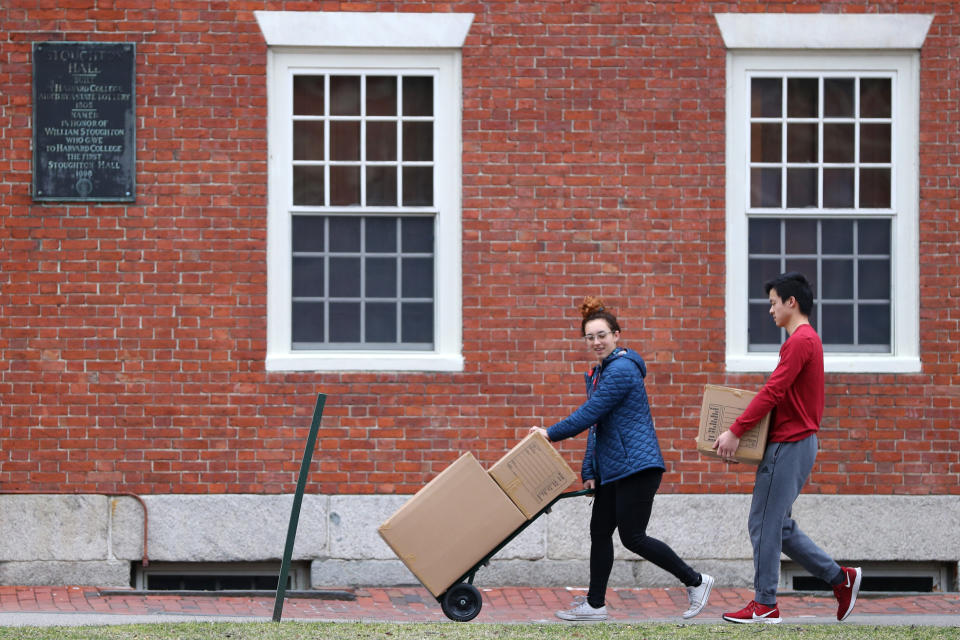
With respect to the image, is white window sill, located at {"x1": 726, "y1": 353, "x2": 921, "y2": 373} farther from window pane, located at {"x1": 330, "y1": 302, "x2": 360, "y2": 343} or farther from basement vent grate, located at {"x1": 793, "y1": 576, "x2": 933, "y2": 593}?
window pane, located at {"x1": 330, "y1": 302, "x2": 360, "y2": 343}

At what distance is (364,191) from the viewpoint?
31.3ft

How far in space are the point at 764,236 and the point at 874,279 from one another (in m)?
0.87

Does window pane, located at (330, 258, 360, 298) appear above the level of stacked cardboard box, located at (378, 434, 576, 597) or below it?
above

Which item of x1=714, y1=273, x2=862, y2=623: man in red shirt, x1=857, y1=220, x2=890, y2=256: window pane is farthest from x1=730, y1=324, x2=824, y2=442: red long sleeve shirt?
x1=857, y1=220, x2=890, y2=256: window pane

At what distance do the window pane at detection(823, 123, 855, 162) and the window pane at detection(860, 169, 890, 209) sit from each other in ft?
Answer: 0.56

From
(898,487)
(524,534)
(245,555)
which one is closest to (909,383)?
(898,487)

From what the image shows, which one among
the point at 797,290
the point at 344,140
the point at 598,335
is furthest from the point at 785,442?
the point at 344,140

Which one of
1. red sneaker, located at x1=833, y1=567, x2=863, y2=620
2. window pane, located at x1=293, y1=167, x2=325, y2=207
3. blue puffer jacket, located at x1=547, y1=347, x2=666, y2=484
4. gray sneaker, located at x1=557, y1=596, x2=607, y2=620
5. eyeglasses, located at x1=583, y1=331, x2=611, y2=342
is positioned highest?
→ window pane, located at x1=293, y1=167, x2=325, y2=207

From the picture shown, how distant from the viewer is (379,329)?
9.57m

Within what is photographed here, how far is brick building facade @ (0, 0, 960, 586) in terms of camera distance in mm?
9250

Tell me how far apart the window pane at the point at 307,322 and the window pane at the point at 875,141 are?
162 inches

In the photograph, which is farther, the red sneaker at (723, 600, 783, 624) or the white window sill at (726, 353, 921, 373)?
the white window sill at (726, 353, 921, 373)

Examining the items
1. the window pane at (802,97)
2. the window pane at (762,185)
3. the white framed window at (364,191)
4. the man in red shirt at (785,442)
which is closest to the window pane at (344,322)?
the white framed window at (364,191)

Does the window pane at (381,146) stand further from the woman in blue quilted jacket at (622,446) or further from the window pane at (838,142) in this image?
the window pane at (838,142)
